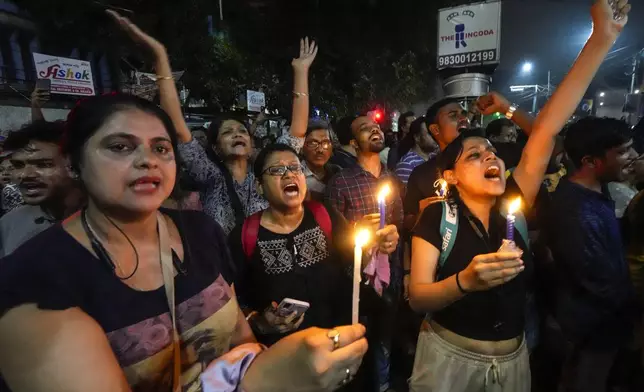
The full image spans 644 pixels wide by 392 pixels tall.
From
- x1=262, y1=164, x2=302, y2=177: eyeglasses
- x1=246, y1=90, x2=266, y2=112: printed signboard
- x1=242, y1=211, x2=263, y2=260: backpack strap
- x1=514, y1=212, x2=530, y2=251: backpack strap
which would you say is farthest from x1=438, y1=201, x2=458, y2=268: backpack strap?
x1=246, y1=90, x2=266, y2=112: printed signboard

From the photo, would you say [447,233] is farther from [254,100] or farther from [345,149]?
[254,100]

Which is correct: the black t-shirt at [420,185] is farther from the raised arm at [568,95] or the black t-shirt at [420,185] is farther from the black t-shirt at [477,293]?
the black t-shirt at [477,293]

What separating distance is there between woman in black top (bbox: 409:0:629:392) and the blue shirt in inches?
25.3

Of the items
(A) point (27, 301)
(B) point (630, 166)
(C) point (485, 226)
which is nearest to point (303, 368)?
(A) point (27, 301)

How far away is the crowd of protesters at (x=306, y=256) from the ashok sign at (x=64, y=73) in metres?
17.4

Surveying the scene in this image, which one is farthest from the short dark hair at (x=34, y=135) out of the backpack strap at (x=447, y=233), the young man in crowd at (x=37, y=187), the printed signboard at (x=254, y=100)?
the printed signboard at (x=254, y=100)

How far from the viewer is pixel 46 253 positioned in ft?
4.39

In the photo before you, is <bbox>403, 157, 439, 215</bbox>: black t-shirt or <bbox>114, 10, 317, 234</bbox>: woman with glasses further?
<bbox>403, 157, 439, 215</bbox>: black t-shirt

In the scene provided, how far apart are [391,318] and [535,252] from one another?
157 cm

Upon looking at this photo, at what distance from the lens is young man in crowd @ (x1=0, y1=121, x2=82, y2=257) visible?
271 cm

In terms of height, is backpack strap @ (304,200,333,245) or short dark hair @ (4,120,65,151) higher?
short dark hair @ (4,120,65,151)

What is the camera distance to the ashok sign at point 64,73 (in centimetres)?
1847

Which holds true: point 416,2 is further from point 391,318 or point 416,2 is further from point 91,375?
point 91,375

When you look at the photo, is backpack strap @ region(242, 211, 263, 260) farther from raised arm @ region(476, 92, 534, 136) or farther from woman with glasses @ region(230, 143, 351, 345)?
raised arm @ region(476, 92, 534, 136)
